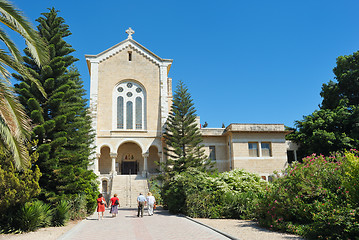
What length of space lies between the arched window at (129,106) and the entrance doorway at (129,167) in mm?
3800

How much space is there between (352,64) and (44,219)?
2832cm

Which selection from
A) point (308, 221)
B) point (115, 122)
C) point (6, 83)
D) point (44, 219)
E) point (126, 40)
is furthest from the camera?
point (126, 40)

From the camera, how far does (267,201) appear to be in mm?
11227

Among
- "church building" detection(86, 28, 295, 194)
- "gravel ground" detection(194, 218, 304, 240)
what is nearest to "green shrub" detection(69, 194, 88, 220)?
"gravel ground" detection(194, 218, 304, 240)

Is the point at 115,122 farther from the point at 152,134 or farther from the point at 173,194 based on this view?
the point at 173,194

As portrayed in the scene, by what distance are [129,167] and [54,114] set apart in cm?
1870

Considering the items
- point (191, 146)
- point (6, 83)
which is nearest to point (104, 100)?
point (191, 146)

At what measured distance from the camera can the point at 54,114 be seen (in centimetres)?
1427

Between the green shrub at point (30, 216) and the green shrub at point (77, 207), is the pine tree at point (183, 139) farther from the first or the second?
the green shrub at point (30, 216)

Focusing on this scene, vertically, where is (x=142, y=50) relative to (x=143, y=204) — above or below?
above

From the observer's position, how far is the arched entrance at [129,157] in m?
32.1

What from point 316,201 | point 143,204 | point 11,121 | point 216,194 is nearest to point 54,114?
point 11,121

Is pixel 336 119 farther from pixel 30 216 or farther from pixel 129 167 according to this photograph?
pixel 30 216

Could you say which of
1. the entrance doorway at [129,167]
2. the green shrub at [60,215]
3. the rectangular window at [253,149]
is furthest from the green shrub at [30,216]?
the rectangular window at [253,149]
